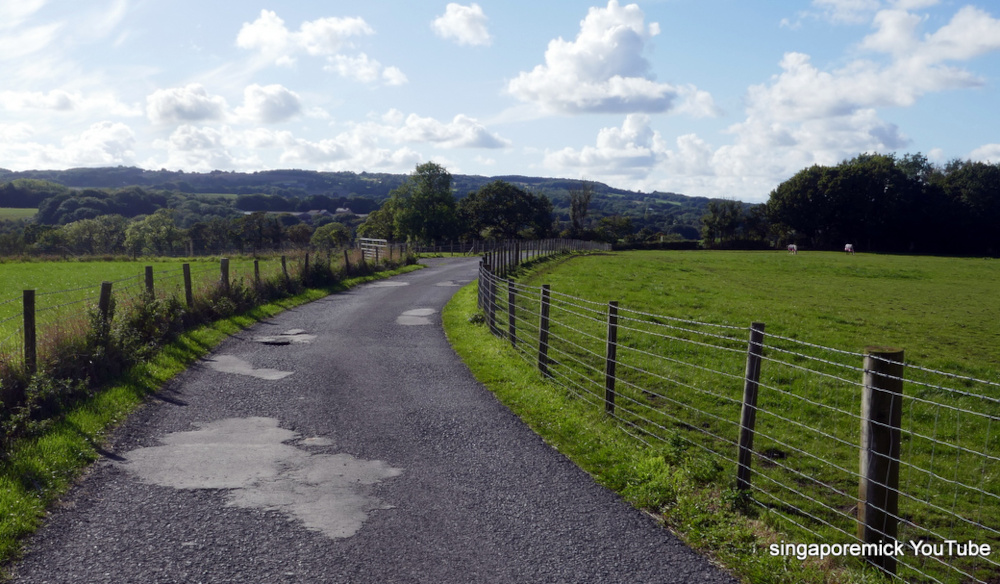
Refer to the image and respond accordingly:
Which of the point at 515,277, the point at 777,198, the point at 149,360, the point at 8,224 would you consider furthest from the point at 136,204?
the point at 149,360

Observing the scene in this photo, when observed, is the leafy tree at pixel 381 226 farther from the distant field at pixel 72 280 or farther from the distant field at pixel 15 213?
the distant field at pixel 72 280

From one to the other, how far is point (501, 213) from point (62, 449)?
346ft

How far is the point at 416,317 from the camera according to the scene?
63.1 feet

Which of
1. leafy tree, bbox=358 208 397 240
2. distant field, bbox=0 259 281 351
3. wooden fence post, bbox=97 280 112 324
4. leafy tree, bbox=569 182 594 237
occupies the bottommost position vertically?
distant field, bbox=0 259 281 351

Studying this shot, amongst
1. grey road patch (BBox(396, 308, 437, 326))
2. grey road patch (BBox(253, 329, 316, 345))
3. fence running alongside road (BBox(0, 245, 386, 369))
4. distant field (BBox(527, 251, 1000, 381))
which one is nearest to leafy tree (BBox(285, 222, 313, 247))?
fence running alongside road (BBox(0, 245, 386, 369))

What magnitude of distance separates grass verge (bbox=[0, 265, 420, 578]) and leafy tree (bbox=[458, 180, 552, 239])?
99.3 metres

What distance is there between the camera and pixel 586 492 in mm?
6184

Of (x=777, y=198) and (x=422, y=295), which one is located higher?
(x=777, y=198)

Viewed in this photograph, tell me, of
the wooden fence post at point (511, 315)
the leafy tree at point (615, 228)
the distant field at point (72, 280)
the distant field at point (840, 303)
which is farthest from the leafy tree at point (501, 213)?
the wooden fence post at point (511, 315)

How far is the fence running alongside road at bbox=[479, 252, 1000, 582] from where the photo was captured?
474 centimetres

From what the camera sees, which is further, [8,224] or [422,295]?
[8,224]

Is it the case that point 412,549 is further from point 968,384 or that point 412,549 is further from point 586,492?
point 968,384

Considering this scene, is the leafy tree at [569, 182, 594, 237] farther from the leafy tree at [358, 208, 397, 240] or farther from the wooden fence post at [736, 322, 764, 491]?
the wooden fence post at [736, 322, 764, 491]

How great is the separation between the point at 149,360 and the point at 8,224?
12220 centimetres
